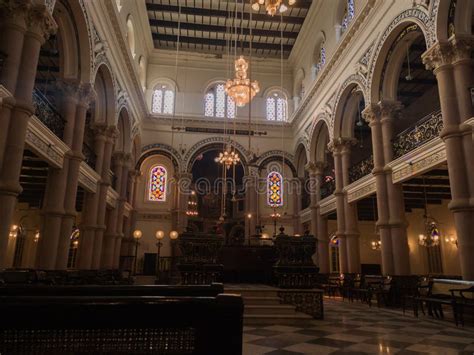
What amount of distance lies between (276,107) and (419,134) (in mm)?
13990

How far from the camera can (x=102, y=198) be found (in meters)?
14.7

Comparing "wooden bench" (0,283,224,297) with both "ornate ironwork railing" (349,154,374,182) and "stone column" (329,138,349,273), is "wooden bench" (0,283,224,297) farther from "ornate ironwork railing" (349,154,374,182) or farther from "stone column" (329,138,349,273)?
"stone column" (329,138,349,273)

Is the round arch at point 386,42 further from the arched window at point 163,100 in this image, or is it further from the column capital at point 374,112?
the arched window at point 163,100

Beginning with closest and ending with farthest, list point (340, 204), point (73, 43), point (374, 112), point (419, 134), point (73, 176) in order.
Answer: point (419, 134), point (73, 176), point (73, 43), point (374, 112), point (340, 204)

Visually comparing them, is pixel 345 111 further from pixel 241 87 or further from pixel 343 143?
pixel 241 87

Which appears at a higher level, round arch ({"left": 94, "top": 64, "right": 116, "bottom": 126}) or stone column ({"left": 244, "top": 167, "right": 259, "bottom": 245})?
round arch ({"left": 94, "top": 64, "right": 116, "bottom": 126})

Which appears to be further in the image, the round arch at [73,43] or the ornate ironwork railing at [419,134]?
the round arch at [73,43]

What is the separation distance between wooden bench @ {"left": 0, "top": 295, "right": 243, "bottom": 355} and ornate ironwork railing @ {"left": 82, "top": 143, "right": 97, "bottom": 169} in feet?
42.9

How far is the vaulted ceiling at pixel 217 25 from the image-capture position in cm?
1967

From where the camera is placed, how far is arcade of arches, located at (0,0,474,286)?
8.91 m

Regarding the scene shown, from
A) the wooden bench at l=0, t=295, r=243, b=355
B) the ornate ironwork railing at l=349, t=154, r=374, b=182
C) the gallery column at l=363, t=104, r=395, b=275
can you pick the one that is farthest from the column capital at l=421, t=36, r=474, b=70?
the wooden bench at l=0, t=295, r=243, b=355

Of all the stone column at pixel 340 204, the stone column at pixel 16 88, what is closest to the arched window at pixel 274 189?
the stone column at pixel 340 204

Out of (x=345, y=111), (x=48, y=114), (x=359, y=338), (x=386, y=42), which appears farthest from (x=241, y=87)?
(x=359, y=338)

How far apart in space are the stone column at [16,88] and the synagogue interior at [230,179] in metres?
0.04
